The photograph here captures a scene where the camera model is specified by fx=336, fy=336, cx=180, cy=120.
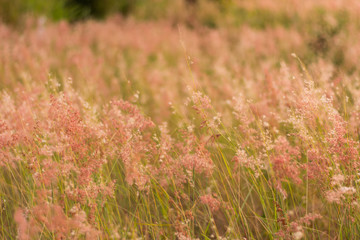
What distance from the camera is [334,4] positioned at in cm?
1091

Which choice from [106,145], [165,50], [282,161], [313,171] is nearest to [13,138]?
[106,145]

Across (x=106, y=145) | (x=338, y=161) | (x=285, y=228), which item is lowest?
(x=285, y=228)

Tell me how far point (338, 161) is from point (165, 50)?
22.2 feet

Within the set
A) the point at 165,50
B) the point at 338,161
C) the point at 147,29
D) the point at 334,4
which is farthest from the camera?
the point at 334,4

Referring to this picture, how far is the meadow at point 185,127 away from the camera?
178 centimetres

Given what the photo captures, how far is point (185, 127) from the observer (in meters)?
2.23

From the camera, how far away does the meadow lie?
1.78m

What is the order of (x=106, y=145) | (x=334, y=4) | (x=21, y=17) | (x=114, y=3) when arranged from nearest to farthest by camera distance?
(x=106, y=145) → (x=21, y=17) → (x=334, y=4) → (x=114, y=3)

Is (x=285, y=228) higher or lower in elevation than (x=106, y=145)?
lower

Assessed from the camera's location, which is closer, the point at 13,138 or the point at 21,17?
the point at 13,138

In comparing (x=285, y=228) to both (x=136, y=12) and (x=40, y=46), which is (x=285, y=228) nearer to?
(x=40, y=46)

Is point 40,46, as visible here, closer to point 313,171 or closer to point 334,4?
point 313,171

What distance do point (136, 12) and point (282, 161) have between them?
1239 centimetres

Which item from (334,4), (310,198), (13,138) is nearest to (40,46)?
(13,138)
